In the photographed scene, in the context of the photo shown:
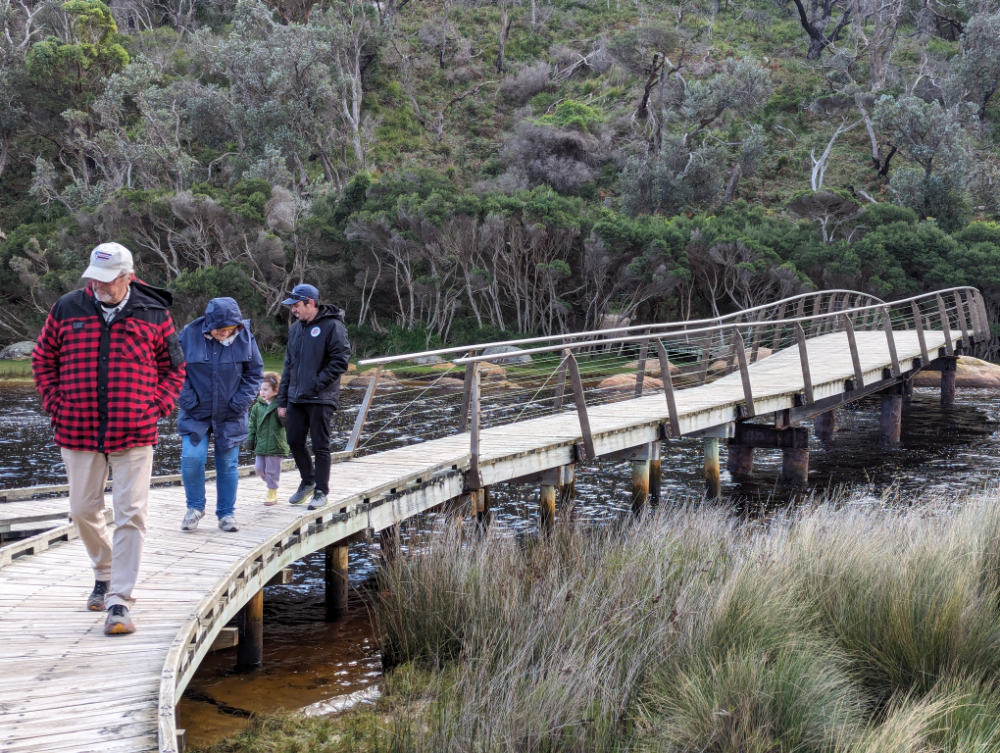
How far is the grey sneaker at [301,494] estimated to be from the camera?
7359 mm

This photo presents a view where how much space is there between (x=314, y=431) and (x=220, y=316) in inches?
43.5

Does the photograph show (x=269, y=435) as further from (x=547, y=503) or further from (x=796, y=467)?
(x=796, y=467)

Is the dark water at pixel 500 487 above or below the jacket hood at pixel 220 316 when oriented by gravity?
below

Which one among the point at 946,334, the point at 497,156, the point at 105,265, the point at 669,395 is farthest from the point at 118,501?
the point at 497,156

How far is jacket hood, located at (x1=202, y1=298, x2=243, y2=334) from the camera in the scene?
6398 millimetres

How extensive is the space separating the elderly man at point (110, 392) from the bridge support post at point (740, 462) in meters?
10.5

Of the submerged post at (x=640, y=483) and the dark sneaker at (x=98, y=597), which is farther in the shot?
the submerged post at (x=640, y=483)

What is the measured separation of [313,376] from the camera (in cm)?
690

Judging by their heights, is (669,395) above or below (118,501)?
above

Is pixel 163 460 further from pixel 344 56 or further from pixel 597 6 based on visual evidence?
pixel 597 6

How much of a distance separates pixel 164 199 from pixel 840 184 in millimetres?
31208

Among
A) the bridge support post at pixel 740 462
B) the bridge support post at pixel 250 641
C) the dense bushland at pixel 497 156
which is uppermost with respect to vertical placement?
the dense bushland at pixel 497 156

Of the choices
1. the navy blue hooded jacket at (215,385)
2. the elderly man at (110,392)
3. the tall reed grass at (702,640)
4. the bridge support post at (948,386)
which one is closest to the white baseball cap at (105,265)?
the elderly man at (110,392)

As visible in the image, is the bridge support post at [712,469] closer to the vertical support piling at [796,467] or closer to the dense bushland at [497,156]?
the vertical support piling at [796,467]
